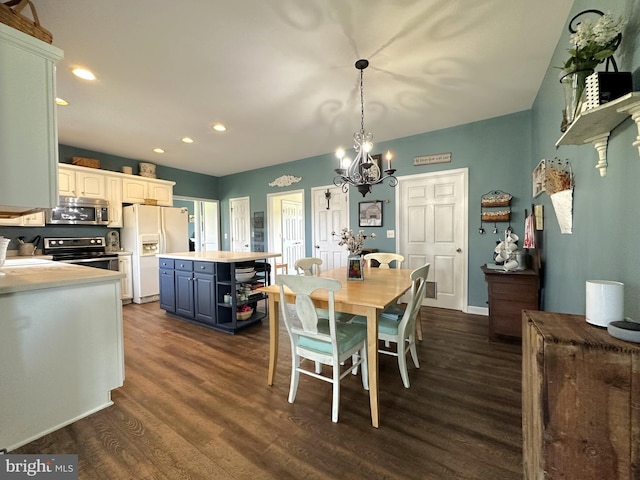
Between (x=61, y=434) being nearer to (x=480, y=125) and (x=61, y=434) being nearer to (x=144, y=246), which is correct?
(x=144, y=246)

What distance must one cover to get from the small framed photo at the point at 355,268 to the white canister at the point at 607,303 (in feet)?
5.24

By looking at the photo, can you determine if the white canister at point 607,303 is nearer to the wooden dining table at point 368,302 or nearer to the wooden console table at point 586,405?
the wooden console table at point 586,405

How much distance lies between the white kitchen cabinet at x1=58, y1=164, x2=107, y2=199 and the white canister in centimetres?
554

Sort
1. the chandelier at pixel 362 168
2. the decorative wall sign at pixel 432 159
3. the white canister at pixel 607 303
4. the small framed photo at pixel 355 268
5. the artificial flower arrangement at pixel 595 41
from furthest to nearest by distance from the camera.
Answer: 1. the decorative wall sign at pixel 432 159
2. the chandelier at pixel 362 168
3. the small framed photo at pixel 355 268
4. the artificial flower arrangement at pixel 595 41
5. the white canister at pixel 607 303

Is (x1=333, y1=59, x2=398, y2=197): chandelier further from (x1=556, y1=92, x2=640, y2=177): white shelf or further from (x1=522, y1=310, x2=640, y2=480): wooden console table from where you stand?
(x1=522, y1=310, x2=640, y2=480): wooden console table

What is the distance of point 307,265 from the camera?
282 centimetres

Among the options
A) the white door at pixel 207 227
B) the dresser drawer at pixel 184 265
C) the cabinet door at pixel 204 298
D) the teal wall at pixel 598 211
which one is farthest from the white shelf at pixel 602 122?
the white door at pixel 207 227

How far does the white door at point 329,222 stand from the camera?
4.77 metres

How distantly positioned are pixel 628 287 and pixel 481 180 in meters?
2.82

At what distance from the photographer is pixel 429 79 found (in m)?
2.52

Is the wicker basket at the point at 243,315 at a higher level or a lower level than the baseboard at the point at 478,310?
higher

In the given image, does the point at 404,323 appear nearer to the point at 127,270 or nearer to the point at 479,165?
the point at 479,165

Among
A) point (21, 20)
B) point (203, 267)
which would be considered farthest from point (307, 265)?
point (21, 20)

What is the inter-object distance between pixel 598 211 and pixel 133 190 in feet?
18.9
